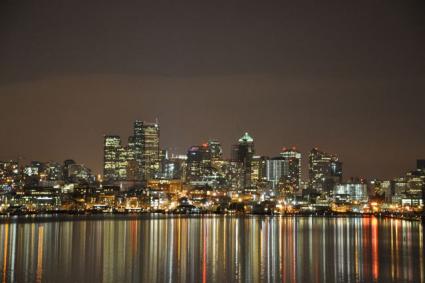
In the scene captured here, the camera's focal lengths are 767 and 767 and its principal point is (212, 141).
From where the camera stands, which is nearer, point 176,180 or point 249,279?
point 249,279

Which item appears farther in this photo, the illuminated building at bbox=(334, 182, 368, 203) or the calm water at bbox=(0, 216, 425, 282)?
the illuminated building at bbox=(334, 182, 368, 203)

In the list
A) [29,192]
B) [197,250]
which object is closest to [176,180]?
[29,192]

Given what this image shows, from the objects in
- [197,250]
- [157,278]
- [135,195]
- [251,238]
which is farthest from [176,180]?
[157,278]

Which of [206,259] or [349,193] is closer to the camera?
[206,259]

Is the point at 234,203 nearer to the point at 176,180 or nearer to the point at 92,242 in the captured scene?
the point at 176,180

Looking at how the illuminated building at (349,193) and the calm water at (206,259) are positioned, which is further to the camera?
the illuminated building at (349,193)

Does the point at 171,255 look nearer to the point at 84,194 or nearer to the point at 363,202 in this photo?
the point at 84,194

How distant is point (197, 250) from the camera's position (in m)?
47.2

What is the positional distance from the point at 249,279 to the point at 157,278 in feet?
12.9

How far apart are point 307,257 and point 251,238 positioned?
17313 millimetres

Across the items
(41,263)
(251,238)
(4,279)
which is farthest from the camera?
(251,238)

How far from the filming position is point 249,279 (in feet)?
108

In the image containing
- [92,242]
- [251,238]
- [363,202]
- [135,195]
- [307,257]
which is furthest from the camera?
[363,202]

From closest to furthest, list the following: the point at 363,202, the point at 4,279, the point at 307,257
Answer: the point at 4,279
the point at 307,257
the point at 363,202
